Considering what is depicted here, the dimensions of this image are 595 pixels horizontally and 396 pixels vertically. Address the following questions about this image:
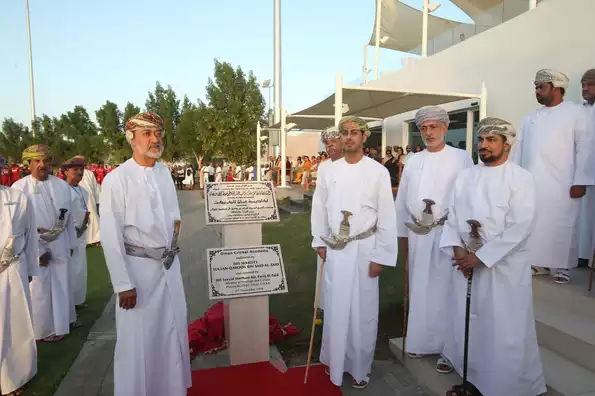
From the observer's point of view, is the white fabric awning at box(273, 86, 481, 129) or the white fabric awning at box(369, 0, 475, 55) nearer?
the white fabric awning at box(273, 86, 481, 129)

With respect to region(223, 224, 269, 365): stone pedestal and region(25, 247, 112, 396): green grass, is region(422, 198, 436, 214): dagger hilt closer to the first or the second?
region(223, 224, 269, 365): stone pedestal

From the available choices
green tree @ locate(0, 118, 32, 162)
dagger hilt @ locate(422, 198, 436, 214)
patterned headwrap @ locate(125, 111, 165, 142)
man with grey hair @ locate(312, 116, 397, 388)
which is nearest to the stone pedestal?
man with grey hair @ locate(312, 116, 397, 388)

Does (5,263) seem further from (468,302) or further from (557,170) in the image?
(557,170)

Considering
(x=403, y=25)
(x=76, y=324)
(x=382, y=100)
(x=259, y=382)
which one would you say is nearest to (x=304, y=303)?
(x=259, y=382)

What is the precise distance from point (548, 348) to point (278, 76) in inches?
759

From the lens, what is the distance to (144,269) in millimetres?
A: 3018

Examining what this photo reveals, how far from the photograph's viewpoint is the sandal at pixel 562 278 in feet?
14.7

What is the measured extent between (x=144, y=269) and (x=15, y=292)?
142cm

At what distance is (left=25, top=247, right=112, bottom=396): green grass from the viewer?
3756 mm

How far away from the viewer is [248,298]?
4.06 meters

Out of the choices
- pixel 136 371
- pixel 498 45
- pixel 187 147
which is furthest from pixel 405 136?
pixel 187 147

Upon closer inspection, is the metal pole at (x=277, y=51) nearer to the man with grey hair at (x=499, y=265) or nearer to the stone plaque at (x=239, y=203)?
the stone plaque at (x=239, y=203)

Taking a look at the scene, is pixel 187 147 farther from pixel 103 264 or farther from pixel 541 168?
pixel 541 168

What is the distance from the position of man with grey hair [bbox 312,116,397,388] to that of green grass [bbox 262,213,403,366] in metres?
0.76
